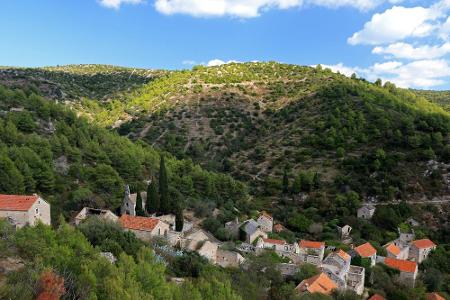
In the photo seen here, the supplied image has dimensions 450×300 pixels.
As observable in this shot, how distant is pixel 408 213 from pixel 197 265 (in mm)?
44345

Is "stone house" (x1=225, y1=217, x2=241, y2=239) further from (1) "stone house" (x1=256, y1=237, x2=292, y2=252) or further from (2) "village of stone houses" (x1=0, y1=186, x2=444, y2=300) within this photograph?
(1) "stone house" (x1=256, y1=237, x2=292, y2=252)

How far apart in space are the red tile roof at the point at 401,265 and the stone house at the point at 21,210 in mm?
34499

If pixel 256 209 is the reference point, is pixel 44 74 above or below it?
above

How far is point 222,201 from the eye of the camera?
197 feet

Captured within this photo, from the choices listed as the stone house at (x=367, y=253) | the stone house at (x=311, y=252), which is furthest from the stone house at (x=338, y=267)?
the stone house at (x=367, y=253)

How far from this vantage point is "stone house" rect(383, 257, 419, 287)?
43.8 m

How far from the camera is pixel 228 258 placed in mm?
35969

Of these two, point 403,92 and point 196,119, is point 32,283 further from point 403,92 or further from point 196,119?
point 403,92

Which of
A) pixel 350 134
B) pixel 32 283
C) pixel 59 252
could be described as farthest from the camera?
pixel 350 134

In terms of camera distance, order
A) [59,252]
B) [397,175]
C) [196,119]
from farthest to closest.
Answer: [196,119] < [397,175] < [59,252]

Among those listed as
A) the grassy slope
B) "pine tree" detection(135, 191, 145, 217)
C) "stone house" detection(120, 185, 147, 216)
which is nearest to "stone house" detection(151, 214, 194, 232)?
"pine tree" detection(135, 191, 145, 217)

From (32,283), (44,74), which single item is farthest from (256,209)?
(44,74)

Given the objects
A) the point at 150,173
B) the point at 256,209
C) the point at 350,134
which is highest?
the point at 350,134

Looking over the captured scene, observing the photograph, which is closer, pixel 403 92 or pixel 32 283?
pixel 32 283
